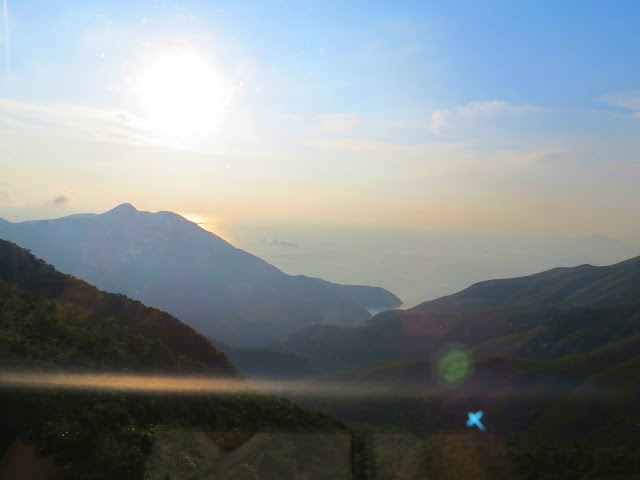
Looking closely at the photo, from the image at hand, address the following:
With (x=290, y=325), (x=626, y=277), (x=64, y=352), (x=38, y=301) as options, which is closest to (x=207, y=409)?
(x=64, y=352)

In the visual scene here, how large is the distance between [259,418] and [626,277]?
140011mm

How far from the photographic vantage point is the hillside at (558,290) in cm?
12493

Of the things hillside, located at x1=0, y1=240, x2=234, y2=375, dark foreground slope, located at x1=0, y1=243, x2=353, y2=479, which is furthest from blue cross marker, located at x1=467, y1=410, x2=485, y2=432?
dark foreground slope, located at x1=0, y1=243, x2=353, y2=479

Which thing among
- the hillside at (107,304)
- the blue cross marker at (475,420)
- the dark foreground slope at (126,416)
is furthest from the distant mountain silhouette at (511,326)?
the dark foreground slope at (126,416)

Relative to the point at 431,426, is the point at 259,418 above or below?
above

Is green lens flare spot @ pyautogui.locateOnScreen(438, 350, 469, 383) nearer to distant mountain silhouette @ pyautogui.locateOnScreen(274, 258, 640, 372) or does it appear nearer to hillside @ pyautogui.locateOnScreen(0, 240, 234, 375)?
distant mountain silhouette @ pyautogui.locateOnScreen(274, 258, 640, 372)

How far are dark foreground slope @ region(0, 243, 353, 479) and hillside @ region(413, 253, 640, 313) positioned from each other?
117126 mm

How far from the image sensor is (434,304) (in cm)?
17900

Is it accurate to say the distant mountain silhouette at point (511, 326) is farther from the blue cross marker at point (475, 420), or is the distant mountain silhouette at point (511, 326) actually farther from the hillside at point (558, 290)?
the blue cross marker at point (475, 420)

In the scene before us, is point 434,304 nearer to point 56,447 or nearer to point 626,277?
point 626,277

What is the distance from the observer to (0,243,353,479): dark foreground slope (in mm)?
12914

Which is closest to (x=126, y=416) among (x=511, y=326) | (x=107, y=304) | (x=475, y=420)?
(x=107, y=304)

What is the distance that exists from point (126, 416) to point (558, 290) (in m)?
165

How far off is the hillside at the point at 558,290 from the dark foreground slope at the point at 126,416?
117 metres
